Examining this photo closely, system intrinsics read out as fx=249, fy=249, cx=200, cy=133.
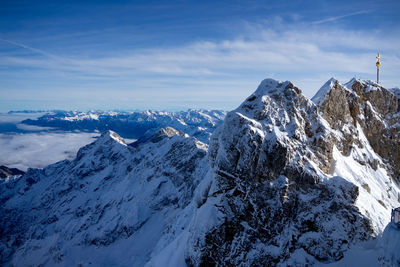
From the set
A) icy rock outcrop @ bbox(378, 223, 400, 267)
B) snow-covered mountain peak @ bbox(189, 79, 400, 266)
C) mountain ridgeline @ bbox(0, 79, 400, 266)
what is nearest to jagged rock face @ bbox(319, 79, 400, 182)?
mountain ridgeline @ bbox(0, 79, 400, 266)

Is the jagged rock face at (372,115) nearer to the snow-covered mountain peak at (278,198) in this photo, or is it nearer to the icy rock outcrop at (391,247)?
the snow-covered mountain peak at (278,198)

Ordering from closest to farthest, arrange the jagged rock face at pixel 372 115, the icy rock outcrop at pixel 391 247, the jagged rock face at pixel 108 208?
the icy rock outcrop at pixel 391 247 → the jagged rock face at pixel 372 115 → the jagged rock face at pixel 108 208

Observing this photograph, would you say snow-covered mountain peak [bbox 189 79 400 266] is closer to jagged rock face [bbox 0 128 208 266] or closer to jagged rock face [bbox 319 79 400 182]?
jagged rock face [bbox 319 79 400 182]

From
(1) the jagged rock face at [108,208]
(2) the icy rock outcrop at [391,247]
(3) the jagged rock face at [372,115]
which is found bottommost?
(1) the jagged rock face at [108,208]

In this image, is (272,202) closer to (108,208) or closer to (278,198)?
(278,198)

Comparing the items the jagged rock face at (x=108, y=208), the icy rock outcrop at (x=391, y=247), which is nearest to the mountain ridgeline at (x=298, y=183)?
the icy rock outcrop at (x=391, y=247)

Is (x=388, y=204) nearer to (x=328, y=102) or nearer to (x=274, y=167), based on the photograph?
(x=328, y=102)

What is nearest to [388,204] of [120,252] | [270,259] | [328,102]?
[328,102]
